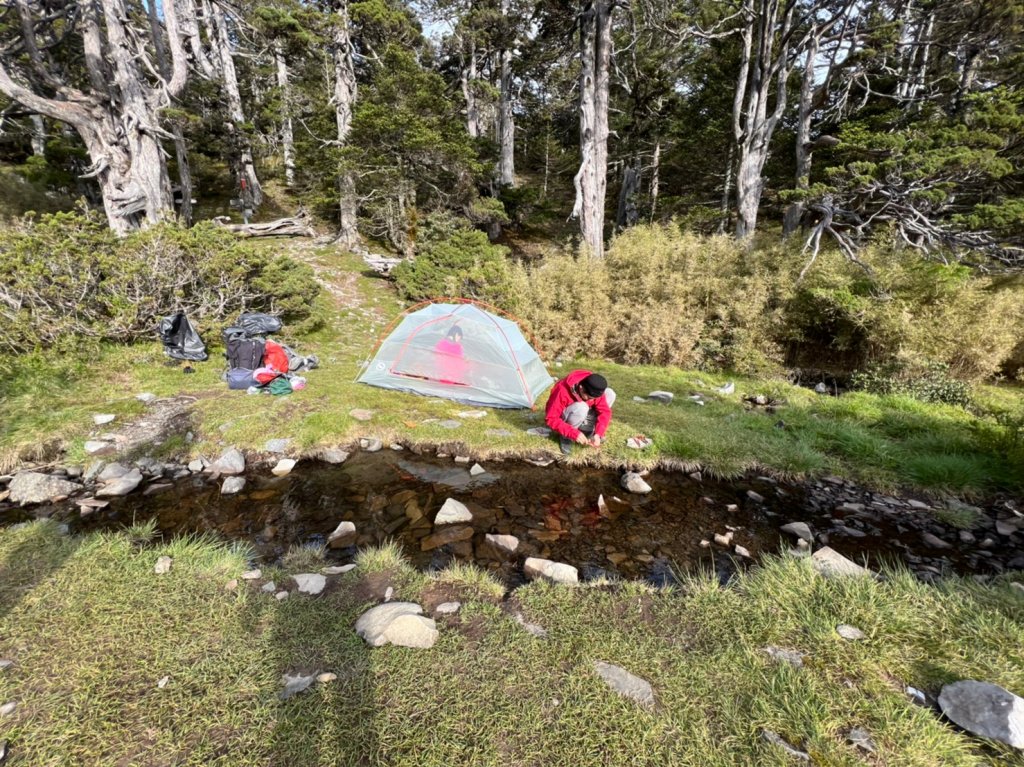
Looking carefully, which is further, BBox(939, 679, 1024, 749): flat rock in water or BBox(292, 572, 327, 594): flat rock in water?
BBox(292, 572, 327, 594): flat rock in water

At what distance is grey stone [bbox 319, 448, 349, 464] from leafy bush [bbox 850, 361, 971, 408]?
35.9 feet

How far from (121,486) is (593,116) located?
15098 mm

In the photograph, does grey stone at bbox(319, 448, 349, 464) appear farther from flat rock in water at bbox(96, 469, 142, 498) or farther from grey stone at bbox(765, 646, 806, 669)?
grey stone at bbox(765, 646, 806, 669)

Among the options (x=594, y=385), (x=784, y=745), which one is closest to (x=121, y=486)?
(x=594, y=385)

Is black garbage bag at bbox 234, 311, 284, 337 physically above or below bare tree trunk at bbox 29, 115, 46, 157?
below

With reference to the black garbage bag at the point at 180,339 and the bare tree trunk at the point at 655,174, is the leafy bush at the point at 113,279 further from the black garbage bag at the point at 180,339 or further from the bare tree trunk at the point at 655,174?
the bare tree trunk at the point at 655,174

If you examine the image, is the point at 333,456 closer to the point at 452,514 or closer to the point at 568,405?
the point at 452,514

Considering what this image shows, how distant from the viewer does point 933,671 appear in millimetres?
2498

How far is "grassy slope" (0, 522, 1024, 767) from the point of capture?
82.2 inches

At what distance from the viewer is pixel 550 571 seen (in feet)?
11.8

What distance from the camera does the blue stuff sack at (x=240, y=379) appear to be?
7.16m

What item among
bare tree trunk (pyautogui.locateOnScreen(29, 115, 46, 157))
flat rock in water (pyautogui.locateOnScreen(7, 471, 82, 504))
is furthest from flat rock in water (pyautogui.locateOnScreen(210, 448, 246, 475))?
bare tree trunk (pyautogui.locateOnScreen(29, 115, 46, 157))

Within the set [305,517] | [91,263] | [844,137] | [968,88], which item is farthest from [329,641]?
[968,88]

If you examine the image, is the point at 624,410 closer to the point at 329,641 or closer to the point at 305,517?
the point at 305,517
